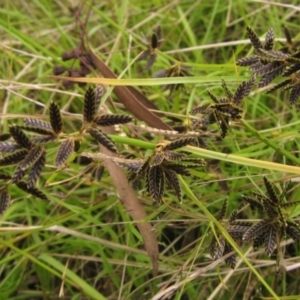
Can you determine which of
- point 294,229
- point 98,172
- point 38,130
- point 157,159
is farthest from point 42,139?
point 294,229

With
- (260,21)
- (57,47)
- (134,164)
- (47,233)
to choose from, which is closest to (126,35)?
(57,47)

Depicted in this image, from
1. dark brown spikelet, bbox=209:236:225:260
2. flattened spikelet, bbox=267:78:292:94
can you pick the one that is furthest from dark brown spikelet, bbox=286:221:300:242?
flattened spikelet, bbox=267:78:292:94

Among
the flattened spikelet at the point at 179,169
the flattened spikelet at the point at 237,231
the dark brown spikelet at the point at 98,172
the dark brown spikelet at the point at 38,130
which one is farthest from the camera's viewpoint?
the dark brown spikelet at the point at 98,172

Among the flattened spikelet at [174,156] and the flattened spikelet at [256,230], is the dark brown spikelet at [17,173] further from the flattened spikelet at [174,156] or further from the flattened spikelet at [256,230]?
the flattened spikelet at [256,230]

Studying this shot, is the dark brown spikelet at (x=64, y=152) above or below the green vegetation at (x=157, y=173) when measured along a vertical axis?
above

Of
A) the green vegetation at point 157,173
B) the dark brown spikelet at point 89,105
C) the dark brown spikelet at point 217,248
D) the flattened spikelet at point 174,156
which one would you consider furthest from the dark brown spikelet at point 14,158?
the dark brown spikelet at point 217,248

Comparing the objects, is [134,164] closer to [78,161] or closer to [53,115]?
[53,115]

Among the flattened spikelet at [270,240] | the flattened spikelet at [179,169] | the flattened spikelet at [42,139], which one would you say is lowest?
the flattened spikelet at [270,240]
